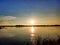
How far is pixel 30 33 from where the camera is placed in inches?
73.7

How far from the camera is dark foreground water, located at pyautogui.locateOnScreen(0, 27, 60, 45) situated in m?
1.87

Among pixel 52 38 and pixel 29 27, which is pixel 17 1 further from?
pixel 52 38

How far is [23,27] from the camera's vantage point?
74.0 inches

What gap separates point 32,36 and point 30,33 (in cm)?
4

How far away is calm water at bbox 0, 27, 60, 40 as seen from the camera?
1.87 metres

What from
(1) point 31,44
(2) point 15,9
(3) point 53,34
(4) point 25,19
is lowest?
(1) point 31,44

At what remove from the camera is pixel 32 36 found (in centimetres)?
187

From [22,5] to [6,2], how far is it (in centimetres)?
19

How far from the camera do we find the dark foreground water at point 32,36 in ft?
6.14

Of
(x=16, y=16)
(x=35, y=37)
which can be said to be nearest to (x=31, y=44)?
(x=35, y=37)

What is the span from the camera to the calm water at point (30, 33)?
187cm

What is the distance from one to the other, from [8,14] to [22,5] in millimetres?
195

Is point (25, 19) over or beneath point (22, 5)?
beneath

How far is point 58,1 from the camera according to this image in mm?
1899
